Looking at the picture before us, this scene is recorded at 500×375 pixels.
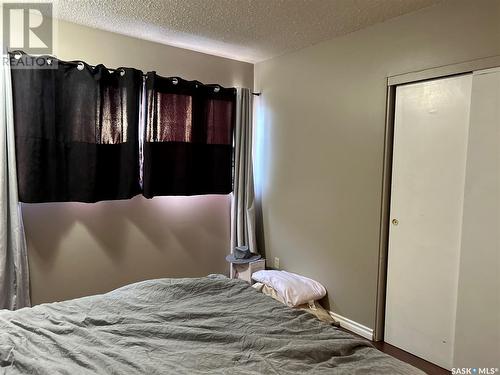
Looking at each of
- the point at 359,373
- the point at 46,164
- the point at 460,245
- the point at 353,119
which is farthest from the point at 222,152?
the point at 359,373

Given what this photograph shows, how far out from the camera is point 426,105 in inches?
95.4

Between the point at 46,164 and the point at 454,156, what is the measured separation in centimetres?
293

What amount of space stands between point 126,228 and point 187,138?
1.01 metres

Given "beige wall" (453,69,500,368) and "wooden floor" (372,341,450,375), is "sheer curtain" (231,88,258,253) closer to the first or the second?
"wooden floor" (372,341,450,375)

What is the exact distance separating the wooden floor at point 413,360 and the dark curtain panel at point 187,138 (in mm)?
1983

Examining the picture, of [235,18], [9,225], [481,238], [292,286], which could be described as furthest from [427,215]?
[9,225]

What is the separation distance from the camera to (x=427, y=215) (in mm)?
2453

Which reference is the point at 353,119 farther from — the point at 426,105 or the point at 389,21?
the point at 389,21

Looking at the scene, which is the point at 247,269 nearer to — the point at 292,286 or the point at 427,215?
the point at 292,286

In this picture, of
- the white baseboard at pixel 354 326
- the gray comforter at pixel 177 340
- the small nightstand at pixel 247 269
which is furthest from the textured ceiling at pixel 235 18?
the white baseboard at pixel 354 326

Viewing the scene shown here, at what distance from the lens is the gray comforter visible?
133cm

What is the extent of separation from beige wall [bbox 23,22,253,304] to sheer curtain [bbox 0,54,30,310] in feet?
0.37

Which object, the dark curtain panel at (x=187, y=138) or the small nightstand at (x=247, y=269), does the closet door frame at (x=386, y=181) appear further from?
the dark curtain panel at (x=187, y=138)

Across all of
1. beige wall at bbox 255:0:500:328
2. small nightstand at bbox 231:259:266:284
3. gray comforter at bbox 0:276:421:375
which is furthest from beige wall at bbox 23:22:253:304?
gray comforter at bbox 0:276:421:375
